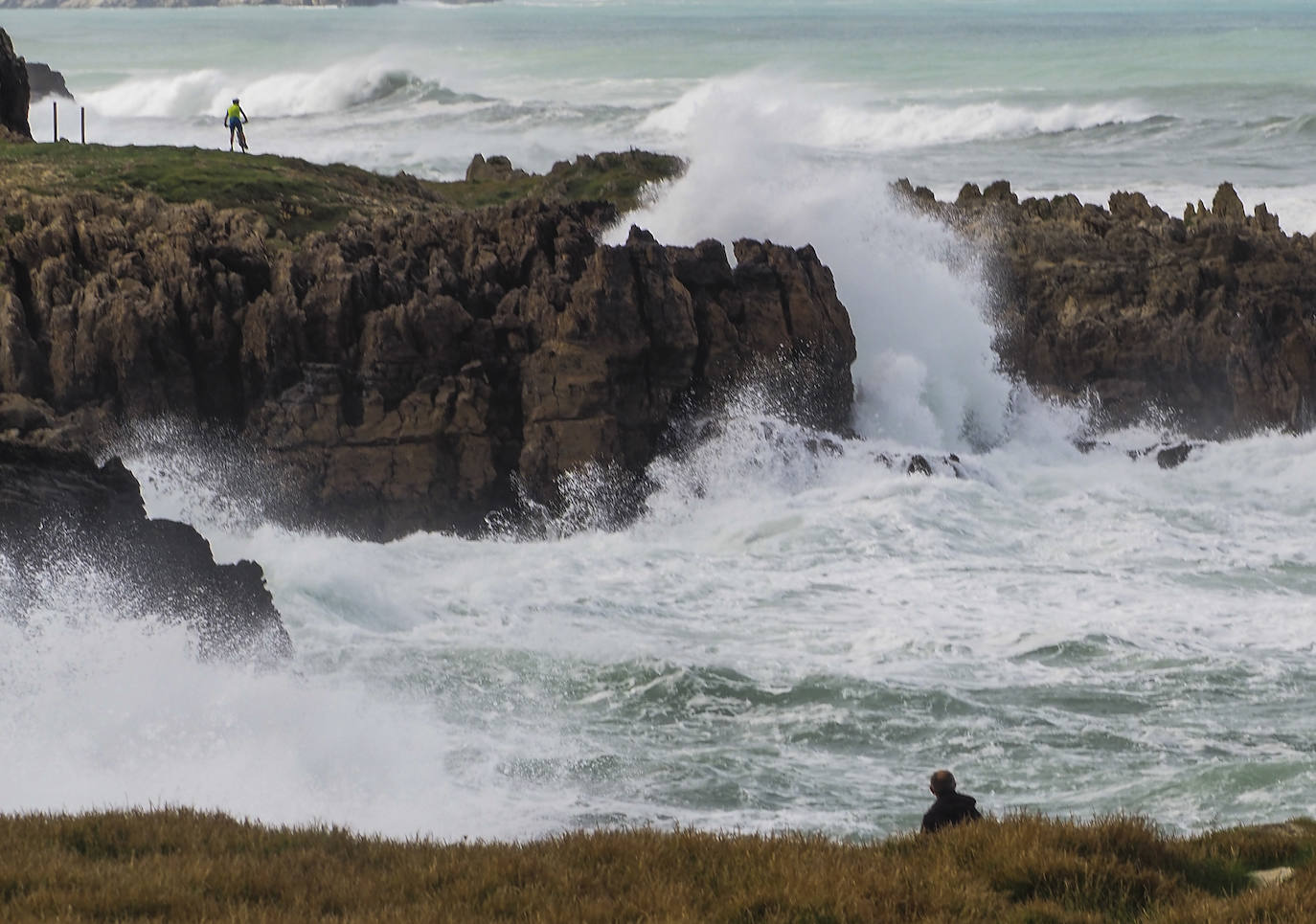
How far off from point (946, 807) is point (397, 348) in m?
16.3

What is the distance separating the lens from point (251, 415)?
25734 mm

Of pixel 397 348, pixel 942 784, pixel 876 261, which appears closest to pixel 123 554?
pixel 397 348

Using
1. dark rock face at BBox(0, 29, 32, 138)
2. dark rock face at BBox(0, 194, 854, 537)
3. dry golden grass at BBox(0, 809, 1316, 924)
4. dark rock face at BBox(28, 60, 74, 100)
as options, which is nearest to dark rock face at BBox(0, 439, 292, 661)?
dark rock face at BBox(0, 194, 854, 537)

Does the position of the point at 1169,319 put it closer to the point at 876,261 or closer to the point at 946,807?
the point at 876,261

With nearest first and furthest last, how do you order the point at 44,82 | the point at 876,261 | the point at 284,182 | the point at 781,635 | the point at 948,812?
the point at 948,812 < the point at 781,635 < the point at 876,261 < the point at 284,182 < the point at 44,82

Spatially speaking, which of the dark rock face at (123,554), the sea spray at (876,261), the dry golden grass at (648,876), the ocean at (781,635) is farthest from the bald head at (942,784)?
the sea spray at (876,261)

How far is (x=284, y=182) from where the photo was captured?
1394 inches

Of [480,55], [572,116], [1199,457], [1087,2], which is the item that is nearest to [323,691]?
[1199,457]

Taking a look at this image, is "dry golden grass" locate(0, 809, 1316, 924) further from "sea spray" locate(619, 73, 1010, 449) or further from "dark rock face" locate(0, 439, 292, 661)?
"sea spray" locate(619, 73, 1010, 449)

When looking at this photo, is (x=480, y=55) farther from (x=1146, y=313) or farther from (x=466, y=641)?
(x=466, y=641)

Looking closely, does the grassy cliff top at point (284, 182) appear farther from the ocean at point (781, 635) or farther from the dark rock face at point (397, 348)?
the dark rock face at point (397, 348)

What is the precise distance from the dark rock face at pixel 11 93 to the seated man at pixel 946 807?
3634 centimetres

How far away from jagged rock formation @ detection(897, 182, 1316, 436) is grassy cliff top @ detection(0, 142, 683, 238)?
860 centimetres

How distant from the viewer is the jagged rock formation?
103 feet
